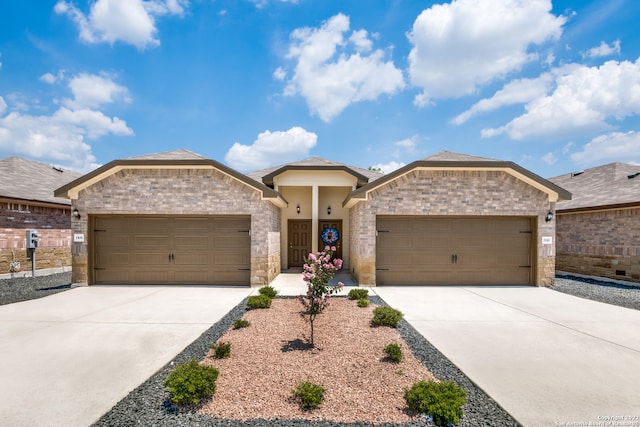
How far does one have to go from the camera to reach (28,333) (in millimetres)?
4918

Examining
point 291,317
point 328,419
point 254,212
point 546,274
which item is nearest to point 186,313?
point 291,317

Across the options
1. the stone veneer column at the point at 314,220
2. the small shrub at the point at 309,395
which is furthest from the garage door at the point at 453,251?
the small shrub at the point at 309,395

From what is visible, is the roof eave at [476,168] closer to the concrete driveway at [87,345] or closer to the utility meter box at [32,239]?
the concrete driveway at [87,345]

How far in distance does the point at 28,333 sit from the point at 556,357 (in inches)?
351

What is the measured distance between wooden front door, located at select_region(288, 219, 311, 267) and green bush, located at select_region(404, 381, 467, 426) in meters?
9.62

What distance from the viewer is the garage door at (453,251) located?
30.2 ft

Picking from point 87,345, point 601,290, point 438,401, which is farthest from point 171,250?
point 601,290

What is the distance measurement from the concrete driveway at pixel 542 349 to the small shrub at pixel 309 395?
200 cm

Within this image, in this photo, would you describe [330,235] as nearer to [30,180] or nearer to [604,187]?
[604,187]

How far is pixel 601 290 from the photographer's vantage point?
863 cm

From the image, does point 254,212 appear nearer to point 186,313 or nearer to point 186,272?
point 186,272

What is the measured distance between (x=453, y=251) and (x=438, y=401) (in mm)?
7348

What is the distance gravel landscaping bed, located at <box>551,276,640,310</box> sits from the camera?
730 centimetres

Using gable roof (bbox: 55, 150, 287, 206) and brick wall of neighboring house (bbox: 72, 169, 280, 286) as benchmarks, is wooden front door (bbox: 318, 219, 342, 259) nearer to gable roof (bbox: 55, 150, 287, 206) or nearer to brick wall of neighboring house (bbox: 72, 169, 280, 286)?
brick wall of neighboring house (bbox: 72, 169, 280, 286)
